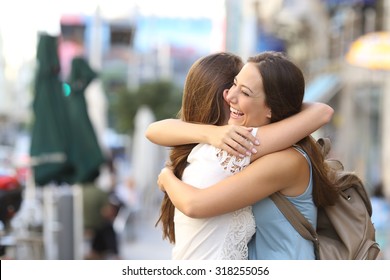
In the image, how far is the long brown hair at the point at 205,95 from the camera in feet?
8.58

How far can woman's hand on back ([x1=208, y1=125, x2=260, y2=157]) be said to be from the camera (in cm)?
240

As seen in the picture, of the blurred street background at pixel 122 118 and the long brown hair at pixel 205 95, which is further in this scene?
the blurred street background at pixel 122 118

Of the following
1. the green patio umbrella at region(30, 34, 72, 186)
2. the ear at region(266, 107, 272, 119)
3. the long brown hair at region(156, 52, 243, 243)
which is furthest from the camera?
the green patio umbrella at region(30, 34, 72, 186)

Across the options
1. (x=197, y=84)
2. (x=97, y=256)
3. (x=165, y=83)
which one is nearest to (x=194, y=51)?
(x=165, y=83)

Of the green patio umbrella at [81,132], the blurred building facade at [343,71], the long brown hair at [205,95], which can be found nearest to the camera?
the long brown hair at [205,95]

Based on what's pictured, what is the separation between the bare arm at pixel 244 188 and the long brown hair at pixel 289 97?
0.11m

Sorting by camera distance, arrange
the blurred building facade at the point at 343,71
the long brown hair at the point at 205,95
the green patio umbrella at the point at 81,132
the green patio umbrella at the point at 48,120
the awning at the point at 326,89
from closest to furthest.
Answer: the long brown hair at the point at 205,95 < the green patio umbrella at the point at 48,120 < the green patio umbrella at the point at 81,132 < the blurred building facade at the point at 343,71 < the awning at the point at 326,89

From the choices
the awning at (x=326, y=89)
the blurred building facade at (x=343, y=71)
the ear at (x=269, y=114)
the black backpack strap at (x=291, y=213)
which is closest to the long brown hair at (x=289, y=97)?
the ear at (x=269, y=114)

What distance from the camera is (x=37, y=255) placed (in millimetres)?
7461

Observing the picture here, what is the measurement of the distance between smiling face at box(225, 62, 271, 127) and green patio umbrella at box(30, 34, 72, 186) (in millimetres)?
6589

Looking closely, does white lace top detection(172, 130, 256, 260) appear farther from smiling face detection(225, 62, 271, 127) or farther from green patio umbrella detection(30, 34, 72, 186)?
green patio umbrella detection(30, 34, 72, 186)

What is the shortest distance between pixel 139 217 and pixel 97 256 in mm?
5955

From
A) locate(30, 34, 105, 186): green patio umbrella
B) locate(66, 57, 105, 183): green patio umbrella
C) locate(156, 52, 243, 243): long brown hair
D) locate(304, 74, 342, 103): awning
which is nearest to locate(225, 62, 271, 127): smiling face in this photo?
locate(156, 52, 243, 243): long brown hair

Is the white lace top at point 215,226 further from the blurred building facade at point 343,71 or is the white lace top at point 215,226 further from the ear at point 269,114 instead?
the blurred building facade at point 343,71
